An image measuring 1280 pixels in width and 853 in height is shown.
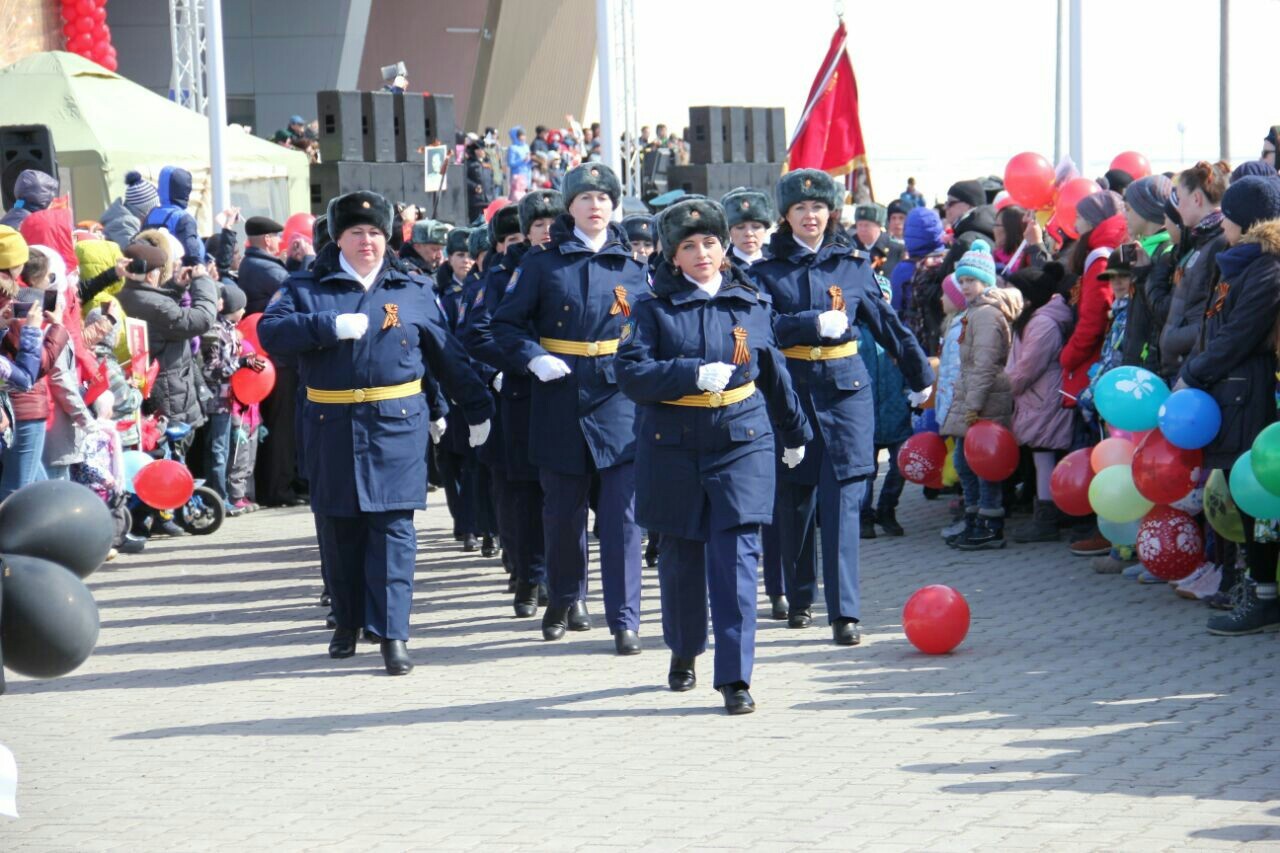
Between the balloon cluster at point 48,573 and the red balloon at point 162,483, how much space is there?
23.3 feet

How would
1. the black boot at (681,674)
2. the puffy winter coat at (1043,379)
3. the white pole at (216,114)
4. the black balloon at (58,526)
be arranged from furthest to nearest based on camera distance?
the white pole at (216,114) → the puffy winter coat at (1043,379) → the black boot at (681,674) → the black balloon at (58,526)

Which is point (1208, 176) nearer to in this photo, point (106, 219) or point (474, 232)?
point (474, 232)

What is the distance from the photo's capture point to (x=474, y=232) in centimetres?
1116

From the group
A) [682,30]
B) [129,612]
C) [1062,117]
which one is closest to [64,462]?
[129,612]

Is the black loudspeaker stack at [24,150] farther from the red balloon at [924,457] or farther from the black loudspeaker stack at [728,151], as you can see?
the black loudspeaker stack at [728,151]

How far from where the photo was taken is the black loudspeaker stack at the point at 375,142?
74.1 ft

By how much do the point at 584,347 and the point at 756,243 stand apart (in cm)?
88

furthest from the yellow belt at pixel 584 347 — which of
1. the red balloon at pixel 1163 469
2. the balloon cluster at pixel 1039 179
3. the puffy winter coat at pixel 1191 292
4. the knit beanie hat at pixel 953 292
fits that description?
the balloon cluster at pixel 1039 179

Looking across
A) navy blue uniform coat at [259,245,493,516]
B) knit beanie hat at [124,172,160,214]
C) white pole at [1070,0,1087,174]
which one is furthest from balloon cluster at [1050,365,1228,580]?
knit beanie hat at [124,172,160,214]

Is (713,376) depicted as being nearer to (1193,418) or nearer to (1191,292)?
(1193,418)

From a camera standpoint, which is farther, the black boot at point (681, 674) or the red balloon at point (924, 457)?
the red balloon at point (924, 457)

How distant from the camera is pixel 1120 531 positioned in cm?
974

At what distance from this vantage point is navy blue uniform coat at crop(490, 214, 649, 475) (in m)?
8.58

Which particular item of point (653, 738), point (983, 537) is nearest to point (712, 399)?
point (653, 738)
